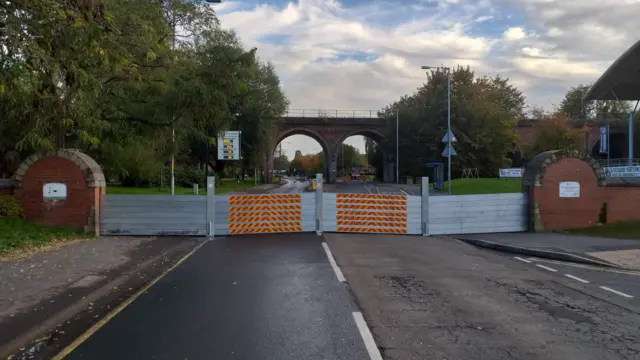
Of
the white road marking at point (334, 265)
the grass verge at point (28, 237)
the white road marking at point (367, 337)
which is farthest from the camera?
the grass verge at point (28, 237)

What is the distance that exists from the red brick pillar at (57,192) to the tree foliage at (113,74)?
28.9 inches

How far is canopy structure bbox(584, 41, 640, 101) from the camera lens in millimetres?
39312

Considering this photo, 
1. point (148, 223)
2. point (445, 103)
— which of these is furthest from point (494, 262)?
point (445, 103)

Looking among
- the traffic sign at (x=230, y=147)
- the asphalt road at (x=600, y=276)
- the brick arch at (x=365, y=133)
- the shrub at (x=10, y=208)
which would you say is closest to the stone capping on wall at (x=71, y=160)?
the shrub at (x=10, y=208)

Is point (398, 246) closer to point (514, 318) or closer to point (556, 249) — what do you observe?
point (556, 249)

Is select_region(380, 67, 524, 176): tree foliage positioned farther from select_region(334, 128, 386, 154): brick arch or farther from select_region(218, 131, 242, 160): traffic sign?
select_region(218, 131, 242, 160): traffic sign

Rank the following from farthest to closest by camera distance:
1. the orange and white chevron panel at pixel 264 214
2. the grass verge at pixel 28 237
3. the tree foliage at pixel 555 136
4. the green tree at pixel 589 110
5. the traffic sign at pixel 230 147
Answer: the green tree at pixel 589 110 → the tree foliage at pixel 555 136 → the traffic sign at pixel 230 147 → the orange and white chevron panel at pixel 264 214 → the grass verge at pixel 28 237

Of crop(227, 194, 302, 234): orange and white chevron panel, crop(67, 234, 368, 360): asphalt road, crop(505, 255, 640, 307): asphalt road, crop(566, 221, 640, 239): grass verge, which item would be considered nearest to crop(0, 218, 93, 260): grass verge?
crop(67, 234, 368, 360): asphalt road

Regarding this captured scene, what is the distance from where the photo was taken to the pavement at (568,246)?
12486 mm

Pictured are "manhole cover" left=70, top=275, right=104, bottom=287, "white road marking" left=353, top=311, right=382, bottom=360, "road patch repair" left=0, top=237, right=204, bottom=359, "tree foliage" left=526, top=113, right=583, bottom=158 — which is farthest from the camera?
"tree foliage" left=526, top=113, right=583, bottom=158

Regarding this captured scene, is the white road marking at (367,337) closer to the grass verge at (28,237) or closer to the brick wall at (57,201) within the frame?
the grass verge at (28,237)

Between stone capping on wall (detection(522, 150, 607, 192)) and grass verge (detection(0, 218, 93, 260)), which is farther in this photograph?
stone capping on wall (detection(522, 150, 607, 192))

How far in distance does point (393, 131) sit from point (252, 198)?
60.7 meters

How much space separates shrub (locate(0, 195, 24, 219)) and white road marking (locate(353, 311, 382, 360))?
1342 centimetres
